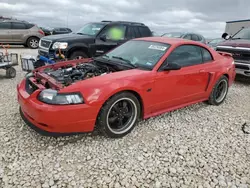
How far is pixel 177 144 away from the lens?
3229 millimetres

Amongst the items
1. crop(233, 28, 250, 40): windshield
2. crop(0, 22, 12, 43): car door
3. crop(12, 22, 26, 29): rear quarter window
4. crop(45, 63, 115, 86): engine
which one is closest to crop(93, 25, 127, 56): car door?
crop(45, 63, 115, 86): engine

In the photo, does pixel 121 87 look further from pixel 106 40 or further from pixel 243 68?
pixel 243 68

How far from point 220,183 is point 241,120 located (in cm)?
212

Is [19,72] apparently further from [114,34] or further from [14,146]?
[14,146]

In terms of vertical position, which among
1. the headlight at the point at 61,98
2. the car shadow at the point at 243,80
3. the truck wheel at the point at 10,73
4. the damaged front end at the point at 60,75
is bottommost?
the truck wheel at the point at 10,73

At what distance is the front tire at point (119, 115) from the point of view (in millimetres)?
3033

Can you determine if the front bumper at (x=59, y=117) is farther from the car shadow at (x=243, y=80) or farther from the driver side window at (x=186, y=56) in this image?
the car shadow at (x=243, y=80)

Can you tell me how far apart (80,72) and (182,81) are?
1.72 metres

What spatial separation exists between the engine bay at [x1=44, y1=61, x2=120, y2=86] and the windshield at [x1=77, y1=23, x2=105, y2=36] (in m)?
3.72

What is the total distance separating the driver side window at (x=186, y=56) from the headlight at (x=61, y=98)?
166 centimetres

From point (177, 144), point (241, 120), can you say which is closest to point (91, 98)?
point (177, 144)

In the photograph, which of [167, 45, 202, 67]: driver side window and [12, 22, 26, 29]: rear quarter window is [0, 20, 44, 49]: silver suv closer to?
[12, 22, 26, 29]: rear quarter window

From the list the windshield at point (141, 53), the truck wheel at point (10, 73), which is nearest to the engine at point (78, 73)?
the windshield at point (141, 53)

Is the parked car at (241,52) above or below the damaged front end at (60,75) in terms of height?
above
